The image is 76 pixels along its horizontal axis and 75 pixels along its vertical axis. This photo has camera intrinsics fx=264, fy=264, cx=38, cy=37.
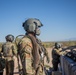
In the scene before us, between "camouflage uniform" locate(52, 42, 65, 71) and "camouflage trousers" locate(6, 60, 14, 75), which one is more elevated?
"camouflage uniform" locate(52, 42, 65, 71)

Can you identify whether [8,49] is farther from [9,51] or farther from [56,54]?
[56,54]

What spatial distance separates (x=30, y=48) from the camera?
13.3ft

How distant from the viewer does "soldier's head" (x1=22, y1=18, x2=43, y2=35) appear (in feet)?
14.3

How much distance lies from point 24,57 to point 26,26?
630 mm

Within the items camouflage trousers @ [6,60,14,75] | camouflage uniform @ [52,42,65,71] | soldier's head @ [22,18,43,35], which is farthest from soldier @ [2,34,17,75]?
soldier's head @ [22,18,43,35]

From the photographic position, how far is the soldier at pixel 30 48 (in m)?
3.97

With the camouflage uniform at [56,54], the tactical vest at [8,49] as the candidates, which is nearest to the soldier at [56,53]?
the camouflage uniform at [56,54]

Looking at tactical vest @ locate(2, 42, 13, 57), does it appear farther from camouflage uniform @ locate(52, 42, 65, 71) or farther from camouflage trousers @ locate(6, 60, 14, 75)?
camouflage uniform @ locate(52, 42, 65, 71)

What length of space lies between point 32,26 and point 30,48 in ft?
1.51

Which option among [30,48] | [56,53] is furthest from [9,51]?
[30,48]

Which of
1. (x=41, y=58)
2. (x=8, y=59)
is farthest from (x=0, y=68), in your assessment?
(x=41, y=58)

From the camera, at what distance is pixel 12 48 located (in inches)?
402

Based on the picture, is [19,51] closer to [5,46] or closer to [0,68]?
[0,68]

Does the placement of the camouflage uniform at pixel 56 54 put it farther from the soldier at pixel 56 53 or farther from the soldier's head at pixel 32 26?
the soldier's head at pixel 32 26
